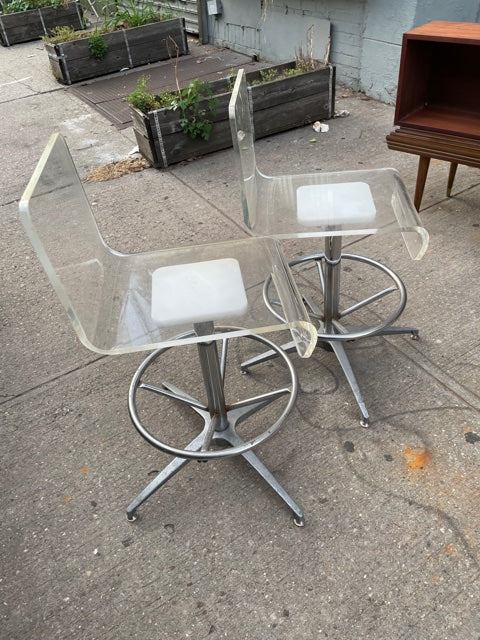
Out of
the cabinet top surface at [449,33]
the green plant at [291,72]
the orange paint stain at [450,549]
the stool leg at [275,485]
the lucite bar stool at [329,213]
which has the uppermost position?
the cabinet top surface at [449,33]

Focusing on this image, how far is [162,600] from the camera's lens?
1.74 metres

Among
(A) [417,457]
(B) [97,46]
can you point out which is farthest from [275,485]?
(B) [97,46]

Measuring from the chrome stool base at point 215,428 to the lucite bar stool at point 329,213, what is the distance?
13.1 inches

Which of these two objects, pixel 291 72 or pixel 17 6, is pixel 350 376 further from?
pixel 17 6

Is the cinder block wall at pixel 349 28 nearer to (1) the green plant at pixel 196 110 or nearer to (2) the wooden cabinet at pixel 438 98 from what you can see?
(2) the wooden cabinet at pixel 438 98

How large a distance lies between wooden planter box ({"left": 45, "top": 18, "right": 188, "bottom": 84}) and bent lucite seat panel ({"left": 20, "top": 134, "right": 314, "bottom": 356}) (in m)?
5.20

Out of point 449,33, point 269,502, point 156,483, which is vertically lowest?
point 269,502

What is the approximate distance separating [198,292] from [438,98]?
8.79 ft

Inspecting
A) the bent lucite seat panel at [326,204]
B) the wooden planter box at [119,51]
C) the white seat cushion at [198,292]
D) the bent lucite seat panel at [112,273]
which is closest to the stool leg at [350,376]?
the bent lucite seat panel at [326,204]

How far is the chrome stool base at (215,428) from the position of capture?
1847 millimetres

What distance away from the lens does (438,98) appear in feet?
11.3

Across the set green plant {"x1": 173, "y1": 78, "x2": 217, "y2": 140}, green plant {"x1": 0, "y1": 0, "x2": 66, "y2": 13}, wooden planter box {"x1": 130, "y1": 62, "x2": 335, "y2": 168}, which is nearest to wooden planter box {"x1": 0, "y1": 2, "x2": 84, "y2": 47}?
green plant {"x1": 0, "y1": 0, "x2": 66, "y2": 13}

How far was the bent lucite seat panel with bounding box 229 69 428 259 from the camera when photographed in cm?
200

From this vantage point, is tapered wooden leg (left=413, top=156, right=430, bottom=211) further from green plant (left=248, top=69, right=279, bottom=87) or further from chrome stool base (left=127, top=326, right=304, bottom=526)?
green plant (left=248, top=69, right=279, bottom=87)
